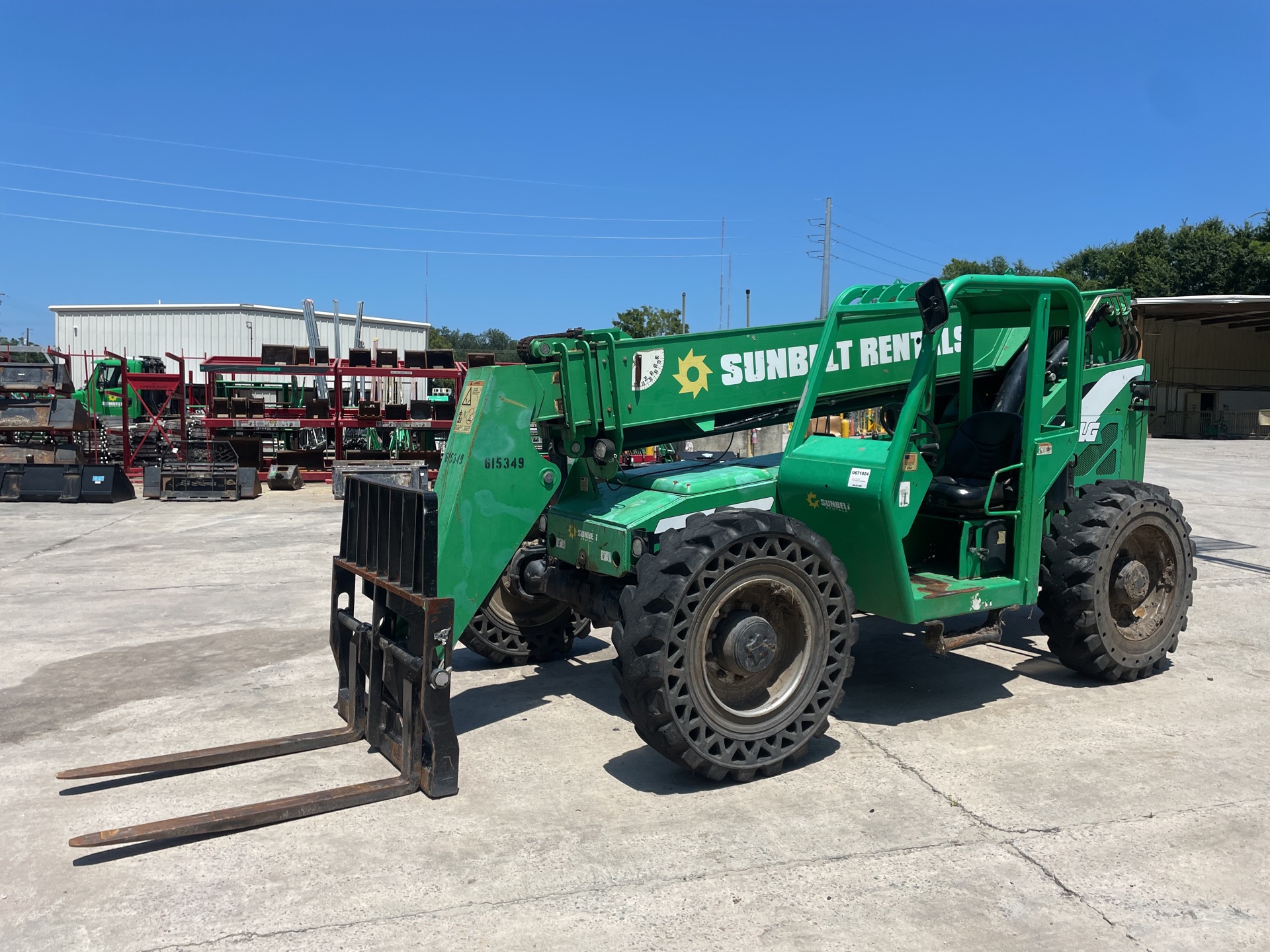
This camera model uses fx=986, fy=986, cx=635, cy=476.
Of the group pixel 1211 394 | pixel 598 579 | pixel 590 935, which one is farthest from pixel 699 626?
pixel 1211 394

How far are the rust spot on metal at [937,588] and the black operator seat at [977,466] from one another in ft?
1.64

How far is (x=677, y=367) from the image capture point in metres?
5.95

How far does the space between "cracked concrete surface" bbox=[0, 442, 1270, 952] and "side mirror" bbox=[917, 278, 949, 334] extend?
7.67 feet

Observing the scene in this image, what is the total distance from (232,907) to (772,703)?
2661 mm

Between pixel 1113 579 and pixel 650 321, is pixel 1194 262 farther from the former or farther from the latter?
pixel 1113 579

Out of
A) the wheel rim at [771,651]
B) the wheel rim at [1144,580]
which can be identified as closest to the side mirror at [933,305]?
the wheel rim at [771,651]

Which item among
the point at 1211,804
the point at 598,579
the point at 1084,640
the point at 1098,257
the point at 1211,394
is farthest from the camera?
the point at 1098,257

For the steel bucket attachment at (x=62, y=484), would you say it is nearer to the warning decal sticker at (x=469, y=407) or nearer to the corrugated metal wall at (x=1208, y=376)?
the warning decal sticker at (x=469, y=407)

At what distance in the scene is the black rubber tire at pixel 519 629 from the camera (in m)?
6.84

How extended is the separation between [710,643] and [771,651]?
31cm

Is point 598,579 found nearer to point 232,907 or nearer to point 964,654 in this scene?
point 232,907

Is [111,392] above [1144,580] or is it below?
above

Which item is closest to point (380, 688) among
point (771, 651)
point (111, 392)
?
point (771, 651)

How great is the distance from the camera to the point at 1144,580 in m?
6.54
